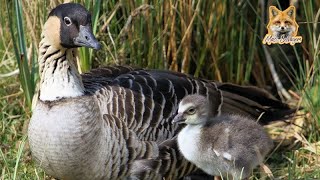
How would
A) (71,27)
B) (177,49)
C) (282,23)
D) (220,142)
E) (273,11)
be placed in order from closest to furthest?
1. (220,142)
2. (71,27)
3. (282,23)
4. (273,11)
5. (177,49)

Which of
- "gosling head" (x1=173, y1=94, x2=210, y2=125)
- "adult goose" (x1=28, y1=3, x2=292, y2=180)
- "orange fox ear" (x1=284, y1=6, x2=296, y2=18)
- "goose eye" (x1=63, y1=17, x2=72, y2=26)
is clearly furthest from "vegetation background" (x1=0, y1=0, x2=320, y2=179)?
"gosling head" (x1=173, y1=94, x2=210, y2=125)

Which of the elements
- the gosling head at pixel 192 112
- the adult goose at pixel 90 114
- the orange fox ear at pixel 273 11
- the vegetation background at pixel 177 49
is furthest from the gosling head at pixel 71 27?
the orange fox ear at pixel 273 11

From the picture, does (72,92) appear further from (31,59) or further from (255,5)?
(255,5)

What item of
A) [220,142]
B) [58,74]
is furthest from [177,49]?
[220,142]

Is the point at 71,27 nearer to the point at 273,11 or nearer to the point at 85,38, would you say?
the point at 85,38

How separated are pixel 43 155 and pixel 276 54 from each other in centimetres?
308

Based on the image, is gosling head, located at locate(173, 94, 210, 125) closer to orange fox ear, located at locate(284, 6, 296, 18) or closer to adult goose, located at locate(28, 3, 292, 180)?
adult goose, located at locate(28, 3, 292, 180)

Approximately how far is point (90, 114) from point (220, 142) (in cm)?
91

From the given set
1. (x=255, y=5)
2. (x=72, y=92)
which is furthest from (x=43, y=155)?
(x=255, y=5)

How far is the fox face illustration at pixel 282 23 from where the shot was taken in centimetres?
576

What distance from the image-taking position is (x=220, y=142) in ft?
17.2

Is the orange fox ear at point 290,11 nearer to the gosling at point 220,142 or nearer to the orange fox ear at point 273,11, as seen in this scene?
the orange fox ear at point 273,11

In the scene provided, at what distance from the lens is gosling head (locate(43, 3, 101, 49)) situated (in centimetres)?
531

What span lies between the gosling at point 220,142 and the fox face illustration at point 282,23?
32.5 inches
